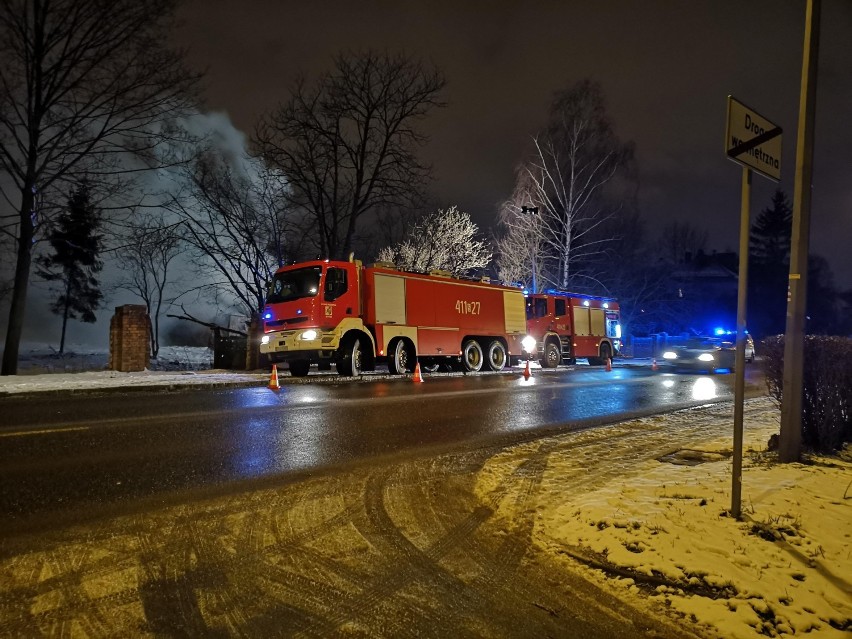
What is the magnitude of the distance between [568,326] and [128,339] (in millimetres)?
17933

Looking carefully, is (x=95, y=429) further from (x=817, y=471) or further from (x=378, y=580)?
(x=817, y=471)

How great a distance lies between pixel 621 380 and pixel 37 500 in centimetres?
1640

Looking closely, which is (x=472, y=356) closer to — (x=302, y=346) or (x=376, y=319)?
(x=376, y=319)

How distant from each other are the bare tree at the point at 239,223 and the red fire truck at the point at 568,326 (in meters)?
12.8

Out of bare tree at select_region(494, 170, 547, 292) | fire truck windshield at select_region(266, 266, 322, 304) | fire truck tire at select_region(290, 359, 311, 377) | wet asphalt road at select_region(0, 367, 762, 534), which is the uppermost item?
bare tree at select_region(494, 170, 547, 292)

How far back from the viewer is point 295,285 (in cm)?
1686

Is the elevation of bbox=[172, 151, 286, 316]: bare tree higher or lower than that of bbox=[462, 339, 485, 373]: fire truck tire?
higher

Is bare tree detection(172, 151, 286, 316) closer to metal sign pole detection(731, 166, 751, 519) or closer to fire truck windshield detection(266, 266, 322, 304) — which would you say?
fire truck windshield detection(266, 266, 322, 304)

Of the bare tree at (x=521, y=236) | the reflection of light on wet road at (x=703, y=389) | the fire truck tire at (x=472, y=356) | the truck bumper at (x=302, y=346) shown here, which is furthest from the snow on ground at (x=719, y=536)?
the bare tree at (x=521, y=236)

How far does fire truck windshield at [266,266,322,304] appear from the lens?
54.4 feet

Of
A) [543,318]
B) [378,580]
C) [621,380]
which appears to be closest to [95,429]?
[378,580]

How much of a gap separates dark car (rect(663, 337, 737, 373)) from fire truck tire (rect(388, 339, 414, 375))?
1053cm

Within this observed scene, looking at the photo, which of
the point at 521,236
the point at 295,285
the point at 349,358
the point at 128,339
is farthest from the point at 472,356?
the point at 521,236

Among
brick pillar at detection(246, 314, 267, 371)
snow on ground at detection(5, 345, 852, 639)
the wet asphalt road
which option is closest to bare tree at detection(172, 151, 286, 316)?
brick pillar at detection(246, 314, 267, 371)
